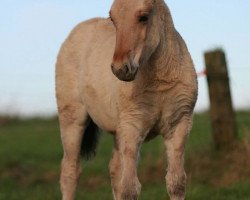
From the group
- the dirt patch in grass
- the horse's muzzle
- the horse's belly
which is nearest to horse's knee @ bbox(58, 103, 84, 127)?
the horse's belly

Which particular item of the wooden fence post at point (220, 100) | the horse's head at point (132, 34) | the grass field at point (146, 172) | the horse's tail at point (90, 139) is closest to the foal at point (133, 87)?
the horse's head at point (132, 34)

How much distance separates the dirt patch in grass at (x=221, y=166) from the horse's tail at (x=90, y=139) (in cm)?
304

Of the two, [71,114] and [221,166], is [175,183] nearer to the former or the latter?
[71,114]

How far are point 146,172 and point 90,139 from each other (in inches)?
155

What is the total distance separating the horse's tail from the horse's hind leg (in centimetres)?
22

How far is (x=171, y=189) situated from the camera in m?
6.81

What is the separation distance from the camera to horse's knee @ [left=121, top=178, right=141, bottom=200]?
6.61 metres

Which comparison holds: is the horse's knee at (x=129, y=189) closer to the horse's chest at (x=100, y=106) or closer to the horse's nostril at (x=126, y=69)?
the horse's chest at (x=100, y=106)

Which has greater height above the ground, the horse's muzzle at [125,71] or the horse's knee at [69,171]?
the horse's muzzle at [125,71]

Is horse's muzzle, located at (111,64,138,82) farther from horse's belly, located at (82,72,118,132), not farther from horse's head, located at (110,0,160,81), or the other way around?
horse's belly, located at (82,72,118,132)

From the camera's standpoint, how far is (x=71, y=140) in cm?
862

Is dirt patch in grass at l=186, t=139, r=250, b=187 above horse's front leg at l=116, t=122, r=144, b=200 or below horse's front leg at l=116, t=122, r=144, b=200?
below

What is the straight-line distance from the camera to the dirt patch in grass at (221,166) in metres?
11.7

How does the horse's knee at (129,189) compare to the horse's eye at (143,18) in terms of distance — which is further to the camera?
the horse's knee at (129,189)
